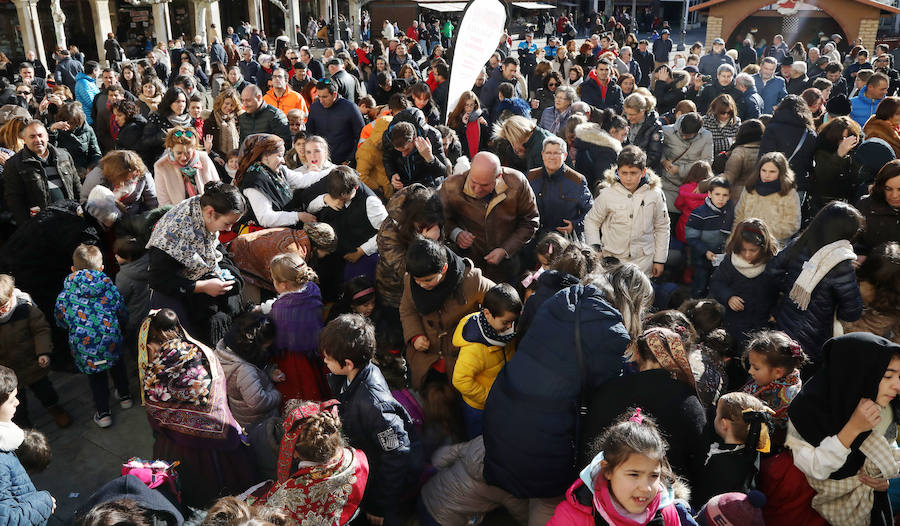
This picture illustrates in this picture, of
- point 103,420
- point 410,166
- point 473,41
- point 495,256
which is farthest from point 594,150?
point 103,420

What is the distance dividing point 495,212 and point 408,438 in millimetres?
1970

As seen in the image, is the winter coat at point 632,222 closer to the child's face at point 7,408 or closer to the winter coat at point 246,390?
the winter coat at point 246,390

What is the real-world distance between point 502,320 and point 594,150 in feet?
11.6

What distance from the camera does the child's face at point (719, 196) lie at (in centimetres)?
522

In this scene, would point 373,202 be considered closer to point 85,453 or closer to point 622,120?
point 85,453

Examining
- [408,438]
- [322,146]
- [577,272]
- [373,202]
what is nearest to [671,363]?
[577,272]

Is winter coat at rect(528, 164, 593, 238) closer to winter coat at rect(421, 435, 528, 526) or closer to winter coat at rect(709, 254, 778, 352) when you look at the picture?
winter coat at rect(709, 254, 778, 352)

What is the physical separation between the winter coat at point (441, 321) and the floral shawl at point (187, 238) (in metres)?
1.26

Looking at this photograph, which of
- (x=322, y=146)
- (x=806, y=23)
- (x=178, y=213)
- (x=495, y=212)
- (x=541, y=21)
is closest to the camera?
(x=178, y=213)

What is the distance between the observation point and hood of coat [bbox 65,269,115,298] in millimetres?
4121

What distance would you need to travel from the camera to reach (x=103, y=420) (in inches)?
172

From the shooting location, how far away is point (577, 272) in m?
3.54

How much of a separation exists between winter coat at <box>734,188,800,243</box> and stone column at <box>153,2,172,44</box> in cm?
2507

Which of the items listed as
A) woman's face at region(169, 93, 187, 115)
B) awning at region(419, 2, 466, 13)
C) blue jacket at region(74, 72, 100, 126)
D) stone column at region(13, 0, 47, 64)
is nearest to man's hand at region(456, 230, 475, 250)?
woman's face at region(169, 93, 187, 115)
